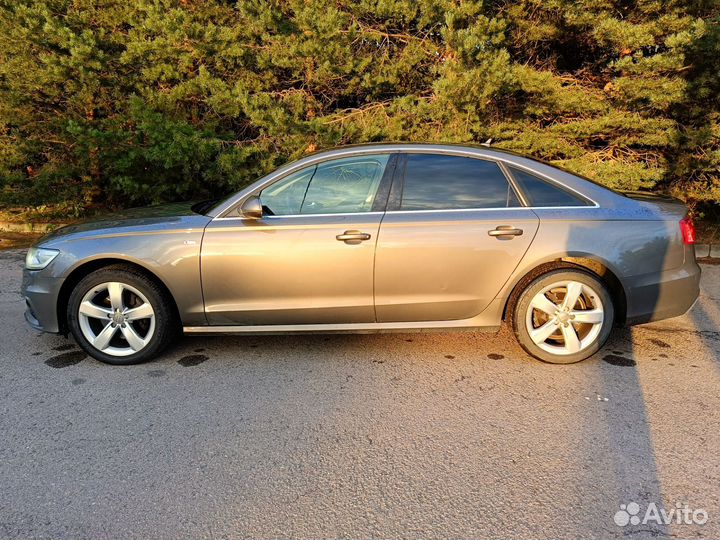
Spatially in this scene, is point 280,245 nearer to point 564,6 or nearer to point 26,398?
point 26,398

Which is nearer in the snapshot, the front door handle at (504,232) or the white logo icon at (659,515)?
the white logo icon at (659,515)

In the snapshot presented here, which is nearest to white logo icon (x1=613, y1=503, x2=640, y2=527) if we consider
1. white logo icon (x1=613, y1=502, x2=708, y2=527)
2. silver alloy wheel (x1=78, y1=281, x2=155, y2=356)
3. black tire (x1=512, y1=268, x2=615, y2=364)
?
white logo icon (x1=613, y1=502, x2=708, y2=527)

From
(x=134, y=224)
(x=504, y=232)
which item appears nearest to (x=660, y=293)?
(x=504, y=232)

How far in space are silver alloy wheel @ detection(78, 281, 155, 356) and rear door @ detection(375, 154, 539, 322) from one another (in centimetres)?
172

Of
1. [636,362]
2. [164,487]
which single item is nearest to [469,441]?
[164,487]

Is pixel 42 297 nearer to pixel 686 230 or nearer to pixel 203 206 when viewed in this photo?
pixel 203 206

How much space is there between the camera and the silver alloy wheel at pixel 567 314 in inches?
141

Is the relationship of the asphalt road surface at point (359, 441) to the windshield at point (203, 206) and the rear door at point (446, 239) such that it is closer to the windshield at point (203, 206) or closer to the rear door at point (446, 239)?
the rear door at point (446, 239)

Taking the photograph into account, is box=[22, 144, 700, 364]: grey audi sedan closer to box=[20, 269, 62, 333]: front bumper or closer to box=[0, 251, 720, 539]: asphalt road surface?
box=[20, 269, 62, 333]: front bumper

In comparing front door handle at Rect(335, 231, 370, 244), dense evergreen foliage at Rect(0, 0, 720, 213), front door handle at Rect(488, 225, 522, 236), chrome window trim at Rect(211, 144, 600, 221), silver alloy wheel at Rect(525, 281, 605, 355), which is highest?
dense evergreen foliage at Rect(0, 0, 720, 213)

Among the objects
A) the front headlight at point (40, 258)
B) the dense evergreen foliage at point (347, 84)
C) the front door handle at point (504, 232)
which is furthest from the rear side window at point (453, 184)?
the dense evergreen foliage at point (347, 84)

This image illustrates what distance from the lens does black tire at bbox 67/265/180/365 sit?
3643 mm

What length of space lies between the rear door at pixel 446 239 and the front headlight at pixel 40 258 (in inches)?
93.3

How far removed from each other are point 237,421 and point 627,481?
2.04 m
